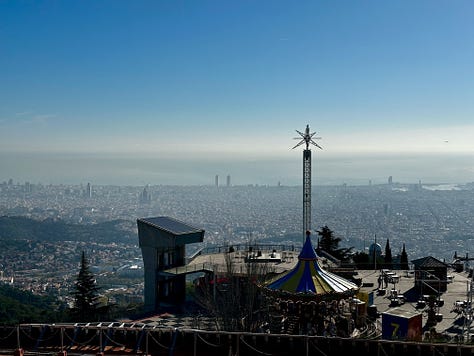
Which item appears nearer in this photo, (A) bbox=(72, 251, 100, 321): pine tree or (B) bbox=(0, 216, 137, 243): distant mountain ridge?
(A) bbox=(72, 251, 100, 321): pine tree

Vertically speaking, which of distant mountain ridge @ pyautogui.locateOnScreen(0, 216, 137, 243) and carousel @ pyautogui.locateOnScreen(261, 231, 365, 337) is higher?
carousel @ pyautogui.locateOnScreen(261, 231, 365, 337)

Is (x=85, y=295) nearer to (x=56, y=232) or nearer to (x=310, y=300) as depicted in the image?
(x=310, y=300)

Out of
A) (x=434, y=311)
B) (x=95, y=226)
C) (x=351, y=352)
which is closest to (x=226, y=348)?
(x=351, y=352)

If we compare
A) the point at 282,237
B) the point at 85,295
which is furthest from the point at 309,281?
the point at 282,237

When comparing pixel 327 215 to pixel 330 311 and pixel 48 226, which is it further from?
pixel 330 311

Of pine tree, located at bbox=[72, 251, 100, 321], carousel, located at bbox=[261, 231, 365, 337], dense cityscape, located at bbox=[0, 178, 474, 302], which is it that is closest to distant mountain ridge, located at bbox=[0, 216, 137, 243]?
A: dense cityscape, located at bbox=[0, 178, 474, 302]

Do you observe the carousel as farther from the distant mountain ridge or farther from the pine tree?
the distant mountain ridge
